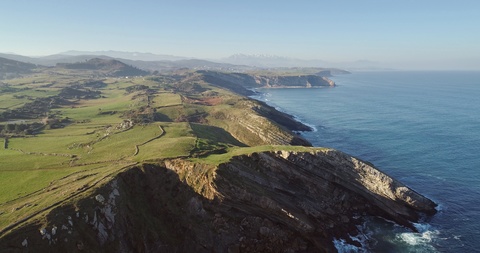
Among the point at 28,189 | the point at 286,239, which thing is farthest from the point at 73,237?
the point at 286,239

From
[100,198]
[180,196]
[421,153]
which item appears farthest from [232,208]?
[421,153]

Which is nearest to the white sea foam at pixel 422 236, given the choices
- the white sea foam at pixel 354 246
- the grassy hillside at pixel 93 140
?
the white sea foam at pixel 354 246

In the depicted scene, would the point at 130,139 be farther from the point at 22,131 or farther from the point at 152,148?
the point at 22,131

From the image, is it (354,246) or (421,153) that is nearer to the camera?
(354,246)

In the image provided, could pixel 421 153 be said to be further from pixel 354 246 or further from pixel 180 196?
pixel 180 196

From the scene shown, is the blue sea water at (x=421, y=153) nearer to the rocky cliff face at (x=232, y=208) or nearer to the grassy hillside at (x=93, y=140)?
the rocky cliff face at (x=232, y=208)

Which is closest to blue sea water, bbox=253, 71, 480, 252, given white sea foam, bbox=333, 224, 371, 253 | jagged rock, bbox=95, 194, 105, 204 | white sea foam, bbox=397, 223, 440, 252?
white sea foam, bbox=397, 223, 440, 252
